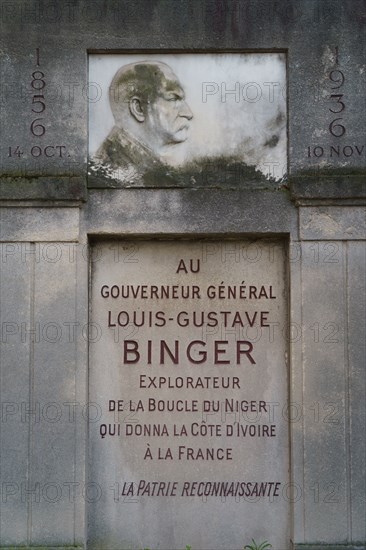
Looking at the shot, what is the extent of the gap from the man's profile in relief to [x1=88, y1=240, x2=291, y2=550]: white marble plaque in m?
0.75

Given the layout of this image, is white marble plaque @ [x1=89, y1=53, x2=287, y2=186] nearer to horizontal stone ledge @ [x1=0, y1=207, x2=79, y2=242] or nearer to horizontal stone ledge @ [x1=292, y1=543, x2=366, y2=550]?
horizontal stone ledge @ [x1=0, y1=207, x2=79, y2=242]

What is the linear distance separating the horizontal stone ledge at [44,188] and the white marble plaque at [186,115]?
24 centimetres

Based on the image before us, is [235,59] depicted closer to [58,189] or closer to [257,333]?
[58,189]

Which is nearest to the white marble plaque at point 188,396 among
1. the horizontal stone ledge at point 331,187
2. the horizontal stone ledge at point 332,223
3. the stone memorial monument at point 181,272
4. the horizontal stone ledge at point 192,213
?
the stone memorial monument at point 181,272

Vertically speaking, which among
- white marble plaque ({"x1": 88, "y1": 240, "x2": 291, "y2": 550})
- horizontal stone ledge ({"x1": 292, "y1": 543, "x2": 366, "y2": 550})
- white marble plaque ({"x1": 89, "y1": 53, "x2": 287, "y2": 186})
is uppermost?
white marble plaque ({"x1": 89, "y1": 53, "x2": 287, "y2": 186})

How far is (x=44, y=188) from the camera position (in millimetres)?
7305

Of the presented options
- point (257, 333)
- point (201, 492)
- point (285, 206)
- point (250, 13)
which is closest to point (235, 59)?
Result: point (250, 13)

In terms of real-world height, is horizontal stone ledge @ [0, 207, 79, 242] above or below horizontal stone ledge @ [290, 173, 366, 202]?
below

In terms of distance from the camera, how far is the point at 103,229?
7.38 metres

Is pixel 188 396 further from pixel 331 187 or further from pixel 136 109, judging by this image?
pixel 136 109

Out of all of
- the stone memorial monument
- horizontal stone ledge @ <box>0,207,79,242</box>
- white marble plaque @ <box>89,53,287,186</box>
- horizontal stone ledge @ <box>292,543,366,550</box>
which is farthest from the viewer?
white marble plaque @ <box>89,53,287,186</box>

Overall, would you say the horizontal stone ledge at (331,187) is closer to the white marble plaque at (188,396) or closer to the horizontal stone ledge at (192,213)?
the horizontal stone ledge at (192,213)

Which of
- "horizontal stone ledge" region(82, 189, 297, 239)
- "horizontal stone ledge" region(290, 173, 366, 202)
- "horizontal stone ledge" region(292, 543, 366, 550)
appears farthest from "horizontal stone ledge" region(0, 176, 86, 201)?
"horizontal stone ledge" region(292, 543, 366, 550)

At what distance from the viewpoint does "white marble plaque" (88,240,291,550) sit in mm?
7375
